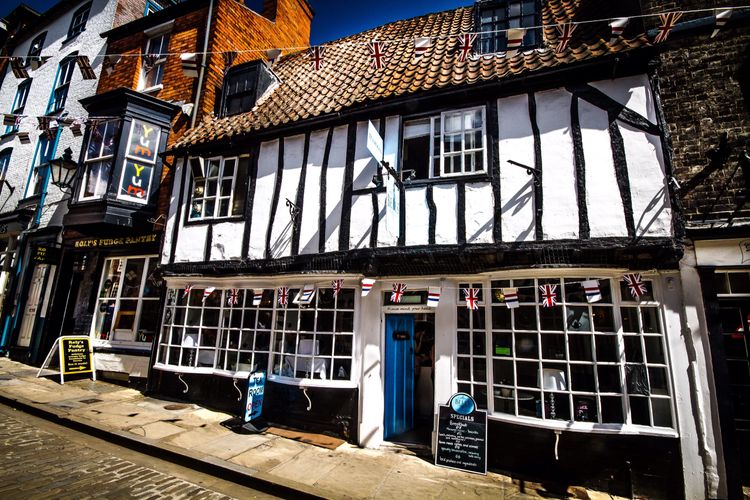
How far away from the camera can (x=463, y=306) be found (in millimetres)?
5867

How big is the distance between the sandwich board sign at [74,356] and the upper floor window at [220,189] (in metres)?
4.43

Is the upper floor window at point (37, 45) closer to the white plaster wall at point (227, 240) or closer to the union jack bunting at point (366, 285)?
the white plaster wall at point (227, 240)

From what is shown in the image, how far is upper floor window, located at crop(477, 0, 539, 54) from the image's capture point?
718 cm

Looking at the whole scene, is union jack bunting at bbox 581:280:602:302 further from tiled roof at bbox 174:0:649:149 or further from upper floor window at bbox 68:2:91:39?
upper floor window at bbox 68:2:91:39

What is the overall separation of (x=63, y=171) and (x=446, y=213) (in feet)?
37.0

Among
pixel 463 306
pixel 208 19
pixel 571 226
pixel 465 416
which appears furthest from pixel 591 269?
pixel 208 19

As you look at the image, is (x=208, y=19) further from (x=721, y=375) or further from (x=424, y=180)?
(x=721, y=375)

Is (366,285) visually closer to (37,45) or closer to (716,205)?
(716,205)

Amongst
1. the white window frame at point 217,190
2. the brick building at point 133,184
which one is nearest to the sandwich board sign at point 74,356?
the brick building at point 133,184

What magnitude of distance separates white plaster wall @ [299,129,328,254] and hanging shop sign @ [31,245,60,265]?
8912 mm

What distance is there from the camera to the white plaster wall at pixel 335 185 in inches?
267

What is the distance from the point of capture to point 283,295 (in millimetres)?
6887

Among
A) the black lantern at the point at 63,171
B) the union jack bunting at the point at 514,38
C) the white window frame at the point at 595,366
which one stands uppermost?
the union jack bunting at the point at 514,38

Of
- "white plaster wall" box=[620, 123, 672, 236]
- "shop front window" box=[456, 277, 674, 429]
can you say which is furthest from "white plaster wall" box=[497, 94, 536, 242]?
"white plaster wall" box=[620, 123, 672, 236]
